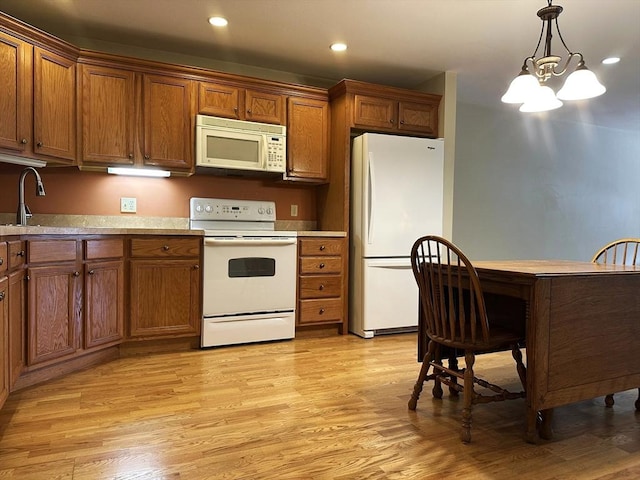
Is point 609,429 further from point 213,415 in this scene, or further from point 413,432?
point 213,415

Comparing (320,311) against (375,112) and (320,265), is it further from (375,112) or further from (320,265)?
(375,112)

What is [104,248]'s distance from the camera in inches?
110

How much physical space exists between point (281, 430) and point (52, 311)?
1492mm

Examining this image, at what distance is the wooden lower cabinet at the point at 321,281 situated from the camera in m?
3.57

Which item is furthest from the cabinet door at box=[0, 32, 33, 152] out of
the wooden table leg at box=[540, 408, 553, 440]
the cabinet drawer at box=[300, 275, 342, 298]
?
the wooden table leg at box=[540, 408, 553, 440]

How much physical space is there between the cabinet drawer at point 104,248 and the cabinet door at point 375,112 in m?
2.10

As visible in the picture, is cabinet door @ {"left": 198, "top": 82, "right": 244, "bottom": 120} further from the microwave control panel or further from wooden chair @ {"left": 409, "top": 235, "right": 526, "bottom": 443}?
wooden chair @ {"left": 409, "top": 235, "right": 526, "bottom": 443}

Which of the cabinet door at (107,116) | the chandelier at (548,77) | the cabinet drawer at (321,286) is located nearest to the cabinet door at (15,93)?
the cabinet door at (107,116)

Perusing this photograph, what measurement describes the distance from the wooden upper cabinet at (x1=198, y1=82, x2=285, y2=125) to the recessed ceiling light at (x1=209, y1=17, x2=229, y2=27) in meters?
0.48

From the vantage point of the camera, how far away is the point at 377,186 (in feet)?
12.0

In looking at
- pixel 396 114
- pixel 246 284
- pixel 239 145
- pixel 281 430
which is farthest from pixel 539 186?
pixel 281 430

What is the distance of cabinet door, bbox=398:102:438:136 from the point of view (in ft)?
12.8

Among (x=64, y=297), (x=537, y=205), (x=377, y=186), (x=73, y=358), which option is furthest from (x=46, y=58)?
(x=537, y=205)

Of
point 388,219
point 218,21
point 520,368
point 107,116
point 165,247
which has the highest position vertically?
point 218,21
